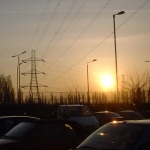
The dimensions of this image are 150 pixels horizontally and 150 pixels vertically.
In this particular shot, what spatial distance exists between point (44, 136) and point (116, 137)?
4.27m

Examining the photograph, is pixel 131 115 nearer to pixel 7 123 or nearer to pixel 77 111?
pixel 77 111

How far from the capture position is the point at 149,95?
62.6 meters

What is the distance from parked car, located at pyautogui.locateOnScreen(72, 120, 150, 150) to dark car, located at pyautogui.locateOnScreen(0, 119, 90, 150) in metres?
3.33

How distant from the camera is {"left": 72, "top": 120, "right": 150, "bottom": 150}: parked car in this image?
25.8ft

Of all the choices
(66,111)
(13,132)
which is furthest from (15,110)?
(13,132)

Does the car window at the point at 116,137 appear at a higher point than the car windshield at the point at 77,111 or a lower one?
lower

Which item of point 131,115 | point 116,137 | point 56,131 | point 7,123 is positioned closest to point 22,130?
point 56,131

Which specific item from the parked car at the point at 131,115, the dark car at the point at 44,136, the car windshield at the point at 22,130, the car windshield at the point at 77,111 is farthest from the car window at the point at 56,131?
the parked car at the point at 131,115

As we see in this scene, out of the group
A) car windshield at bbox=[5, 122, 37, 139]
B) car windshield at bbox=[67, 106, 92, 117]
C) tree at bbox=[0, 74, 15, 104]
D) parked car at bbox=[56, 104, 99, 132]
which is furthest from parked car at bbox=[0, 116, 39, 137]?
tree at bbox=[0, 74, 15, 104]

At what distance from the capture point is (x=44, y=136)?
12172 millimetres

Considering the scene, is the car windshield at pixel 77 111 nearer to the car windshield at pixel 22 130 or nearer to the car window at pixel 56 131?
the car window at pixel 56 131

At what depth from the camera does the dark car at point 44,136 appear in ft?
38.1

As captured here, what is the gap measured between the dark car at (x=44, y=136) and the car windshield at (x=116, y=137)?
333 cm

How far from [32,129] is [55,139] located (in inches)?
29.1
